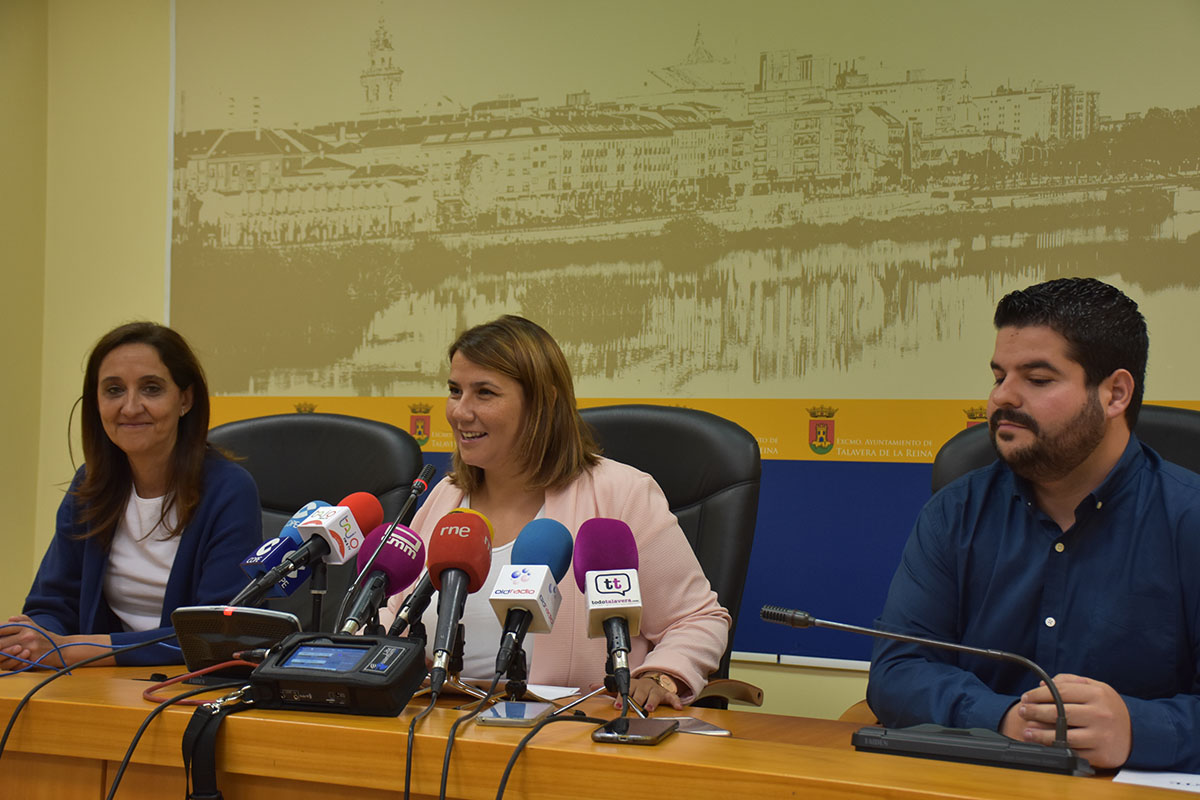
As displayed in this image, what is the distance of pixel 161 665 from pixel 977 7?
2541 mm

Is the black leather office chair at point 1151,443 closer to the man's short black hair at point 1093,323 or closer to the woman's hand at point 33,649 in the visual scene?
the man's short black hair at point 1093,323

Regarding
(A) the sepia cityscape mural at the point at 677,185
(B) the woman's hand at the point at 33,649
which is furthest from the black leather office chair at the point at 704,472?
(B) the woman's hand at the point at 33,649

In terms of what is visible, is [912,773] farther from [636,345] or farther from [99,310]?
[99,310]

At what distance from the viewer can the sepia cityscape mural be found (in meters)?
2.66

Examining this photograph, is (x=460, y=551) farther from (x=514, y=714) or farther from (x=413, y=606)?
(x=514, y=714)

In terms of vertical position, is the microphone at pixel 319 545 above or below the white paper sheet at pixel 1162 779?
above

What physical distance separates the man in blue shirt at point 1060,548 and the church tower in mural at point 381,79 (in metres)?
2.29

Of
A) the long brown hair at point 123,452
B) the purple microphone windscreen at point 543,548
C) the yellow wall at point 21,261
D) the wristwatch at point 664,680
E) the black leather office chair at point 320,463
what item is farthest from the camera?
the yellow wall at point 21,261

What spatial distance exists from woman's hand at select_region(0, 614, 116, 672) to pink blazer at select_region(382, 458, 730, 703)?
21.8 inches

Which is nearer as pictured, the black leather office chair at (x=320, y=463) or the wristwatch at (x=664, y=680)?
the wristwatch at (x=664, y=680)

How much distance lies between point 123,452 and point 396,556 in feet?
4.05

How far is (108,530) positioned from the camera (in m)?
2.22

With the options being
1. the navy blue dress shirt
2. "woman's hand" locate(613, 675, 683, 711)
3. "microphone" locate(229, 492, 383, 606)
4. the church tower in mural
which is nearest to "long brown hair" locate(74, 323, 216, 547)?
"microphone" locate(229, 492, 383, 606)

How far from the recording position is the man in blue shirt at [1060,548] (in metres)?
1.53
